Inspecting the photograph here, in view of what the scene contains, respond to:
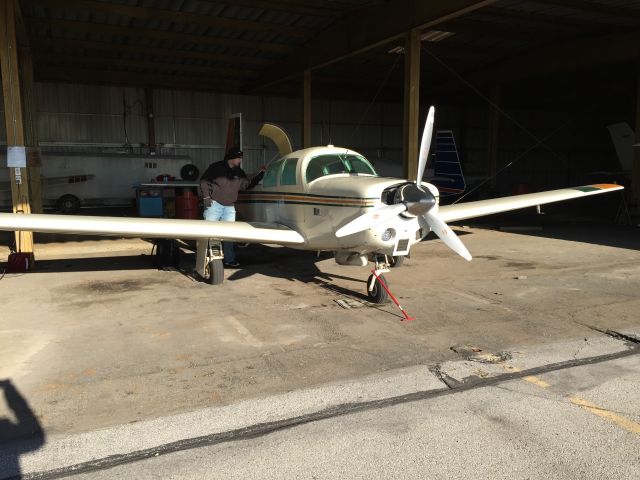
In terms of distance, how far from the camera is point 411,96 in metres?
12.8

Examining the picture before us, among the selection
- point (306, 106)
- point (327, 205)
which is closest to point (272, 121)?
point (306, 106)

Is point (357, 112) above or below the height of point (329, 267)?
above

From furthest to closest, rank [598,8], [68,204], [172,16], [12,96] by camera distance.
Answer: [68,204], [598,8], [172,16], [12,96]

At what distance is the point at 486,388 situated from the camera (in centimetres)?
420

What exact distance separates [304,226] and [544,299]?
3.78 meters

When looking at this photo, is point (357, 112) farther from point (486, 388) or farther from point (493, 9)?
point (486, 388)

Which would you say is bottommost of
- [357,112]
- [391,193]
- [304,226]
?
[304,226]

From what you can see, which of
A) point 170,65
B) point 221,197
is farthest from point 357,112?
point 221,197

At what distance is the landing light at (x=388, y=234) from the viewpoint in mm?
6383

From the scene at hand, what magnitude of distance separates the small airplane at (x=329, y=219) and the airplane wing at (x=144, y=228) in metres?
0.01

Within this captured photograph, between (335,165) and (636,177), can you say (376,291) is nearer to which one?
(335,165)

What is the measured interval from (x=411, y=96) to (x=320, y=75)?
11.1 metres

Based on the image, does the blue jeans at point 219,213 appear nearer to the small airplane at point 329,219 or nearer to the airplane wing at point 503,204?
the small airplane at point 329,219

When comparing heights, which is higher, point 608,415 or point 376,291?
point 376,291
